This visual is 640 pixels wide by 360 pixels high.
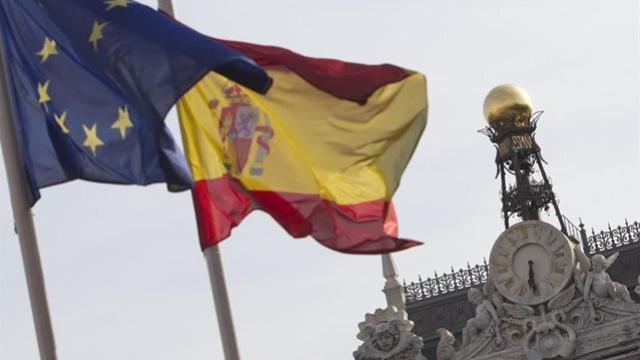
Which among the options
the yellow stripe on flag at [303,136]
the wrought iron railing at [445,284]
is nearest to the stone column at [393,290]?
the wrought iron railing at [445,284]

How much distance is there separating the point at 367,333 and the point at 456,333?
18.4ft

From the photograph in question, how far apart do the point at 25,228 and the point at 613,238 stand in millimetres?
36238

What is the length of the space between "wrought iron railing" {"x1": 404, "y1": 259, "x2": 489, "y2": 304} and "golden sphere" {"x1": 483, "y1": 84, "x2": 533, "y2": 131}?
561cm

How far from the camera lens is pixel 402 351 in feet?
167

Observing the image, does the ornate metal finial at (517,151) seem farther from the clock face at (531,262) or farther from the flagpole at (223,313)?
the flagpole at (223,313)

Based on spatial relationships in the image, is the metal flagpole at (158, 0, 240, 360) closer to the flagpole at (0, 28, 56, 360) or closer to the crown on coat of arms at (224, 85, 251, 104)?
the crown on coat of arms at (224, 85, 251, 104)

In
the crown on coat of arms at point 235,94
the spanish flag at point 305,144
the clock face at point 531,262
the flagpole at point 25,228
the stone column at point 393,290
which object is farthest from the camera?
the stone column at point 393,290

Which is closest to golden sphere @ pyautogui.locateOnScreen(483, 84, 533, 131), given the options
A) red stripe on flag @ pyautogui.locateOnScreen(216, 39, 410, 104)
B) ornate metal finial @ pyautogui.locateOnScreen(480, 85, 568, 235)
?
ornate metal finial @ pyautogui.locateOnScreen(480, 85, 568, 235)

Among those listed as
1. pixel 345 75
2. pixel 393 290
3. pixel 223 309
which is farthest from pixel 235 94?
pixel 393 290

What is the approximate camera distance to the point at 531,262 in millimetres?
48812

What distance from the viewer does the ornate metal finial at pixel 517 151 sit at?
5194 centimetres

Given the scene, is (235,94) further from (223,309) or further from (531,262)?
(531,262)

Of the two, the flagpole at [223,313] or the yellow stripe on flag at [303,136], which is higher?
the yellow stripe on flag at [303,136]

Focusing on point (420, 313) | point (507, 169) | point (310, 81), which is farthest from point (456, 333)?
point (310, 81)
